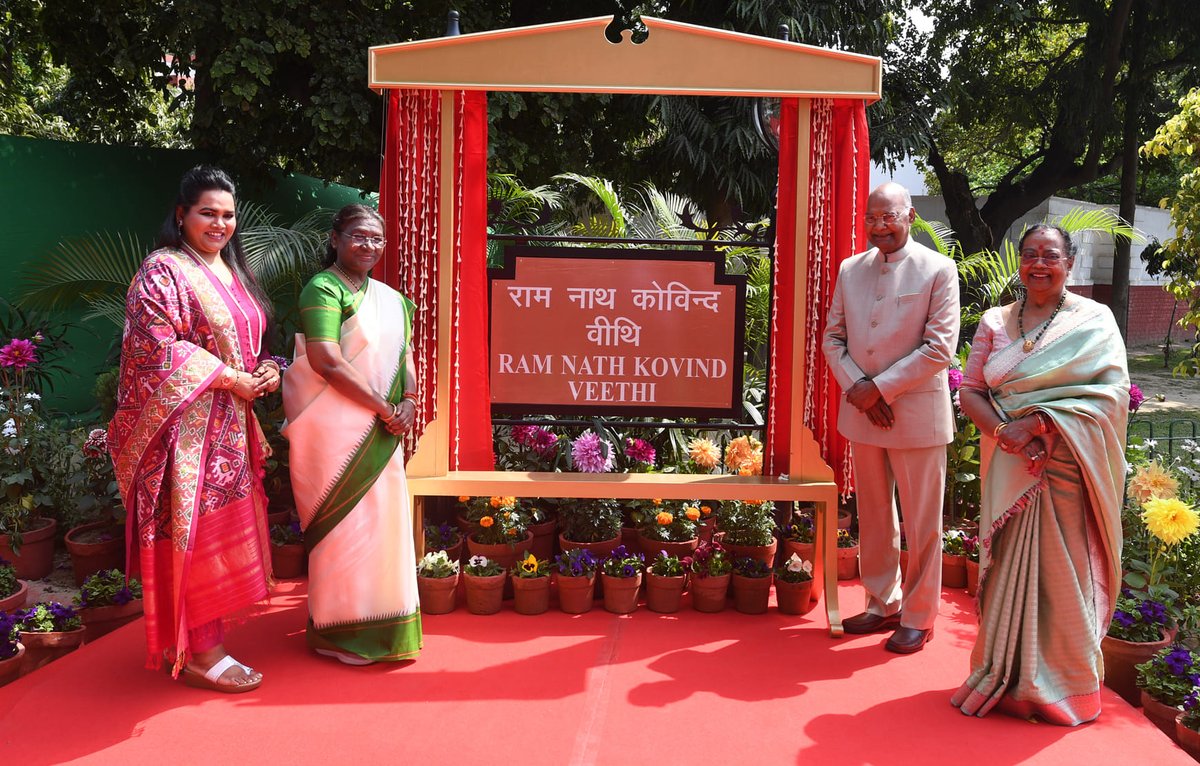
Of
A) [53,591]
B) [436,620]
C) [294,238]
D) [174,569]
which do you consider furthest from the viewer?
[294,238]

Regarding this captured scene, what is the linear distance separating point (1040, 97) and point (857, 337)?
12.7m

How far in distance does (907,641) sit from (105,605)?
3.30 m

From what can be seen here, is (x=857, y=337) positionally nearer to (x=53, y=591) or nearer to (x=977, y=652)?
(x=977, y=652)

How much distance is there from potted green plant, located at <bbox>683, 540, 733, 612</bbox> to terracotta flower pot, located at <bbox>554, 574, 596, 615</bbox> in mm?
462

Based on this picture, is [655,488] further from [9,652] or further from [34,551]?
[34,551]

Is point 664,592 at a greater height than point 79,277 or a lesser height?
lesser

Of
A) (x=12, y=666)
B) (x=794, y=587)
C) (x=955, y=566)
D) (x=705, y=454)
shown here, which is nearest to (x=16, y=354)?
(x=12, y=666)

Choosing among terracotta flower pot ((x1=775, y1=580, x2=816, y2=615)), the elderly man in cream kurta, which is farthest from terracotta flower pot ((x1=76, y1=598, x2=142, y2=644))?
the elderly man in cream kurta

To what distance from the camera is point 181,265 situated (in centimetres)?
305

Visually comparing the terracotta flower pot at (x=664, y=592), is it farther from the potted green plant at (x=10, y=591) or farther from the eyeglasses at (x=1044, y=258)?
the potted green plant at (x=10, y=591)

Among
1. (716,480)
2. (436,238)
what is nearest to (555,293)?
(436,238)

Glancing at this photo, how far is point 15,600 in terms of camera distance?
389 cm

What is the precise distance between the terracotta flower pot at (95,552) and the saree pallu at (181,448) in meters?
1.47

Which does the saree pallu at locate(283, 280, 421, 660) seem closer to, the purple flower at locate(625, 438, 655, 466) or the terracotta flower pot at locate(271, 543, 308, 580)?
the terracotta flower pot at locate(271, 543, 308, 580)
